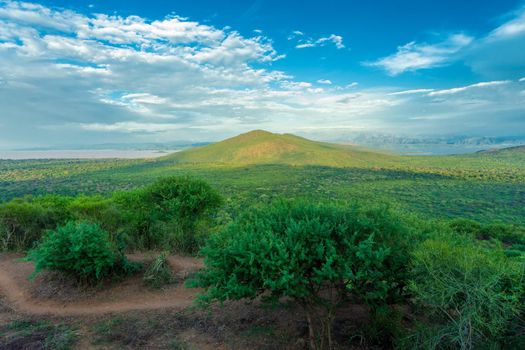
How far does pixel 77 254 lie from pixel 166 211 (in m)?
6.75

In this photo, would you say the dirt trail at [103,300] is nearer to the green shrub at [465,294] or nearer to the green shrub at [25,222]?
the green shrub at [25,222]

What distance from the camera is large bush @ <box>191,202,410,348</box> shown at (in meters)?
6.55

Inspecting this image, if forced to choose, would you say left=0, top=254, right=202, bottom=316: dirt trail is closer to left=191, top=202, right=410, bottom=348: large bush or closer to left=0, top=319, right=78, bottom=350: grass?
left=0, top=319, right=78, bottom=350: grass

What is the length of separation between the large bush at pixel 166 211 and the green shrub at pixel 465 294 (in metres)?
12.1

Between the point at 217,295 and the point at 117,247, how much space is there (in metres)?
8.30

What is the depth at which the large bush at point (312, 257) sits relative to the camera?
6551mm

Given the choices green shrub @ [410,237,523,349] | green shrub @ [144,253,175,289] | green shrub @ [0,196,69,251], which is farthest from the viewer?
green shrub @ [0,196,69,251]

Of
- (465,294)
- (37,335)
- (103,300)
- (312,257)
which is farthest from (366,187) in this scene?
(37,335)

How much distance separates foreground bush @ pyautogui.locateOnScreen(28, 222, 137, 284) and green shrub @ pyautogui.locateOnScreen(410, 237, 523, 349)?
402 inches

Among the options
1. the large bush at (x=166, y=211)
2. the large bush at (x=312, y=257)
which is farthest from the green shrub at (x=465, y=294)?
the large bush at (x=166, y=211)

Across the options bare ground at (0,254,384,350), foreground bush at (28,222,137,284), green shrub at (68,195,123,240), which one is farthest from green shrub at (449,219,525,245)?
foreground bush at (28,222,137,284)

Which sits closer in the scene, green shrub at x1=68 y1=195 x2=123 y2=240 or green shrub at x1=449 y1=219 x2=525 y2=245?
green shrub at x1=68 y1=195 x2=123 y2=240

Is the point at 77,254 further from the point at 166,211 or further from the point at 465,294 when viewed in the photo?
the point at 465,294

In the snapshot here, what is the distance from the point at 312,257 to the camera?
6836 millimetres
